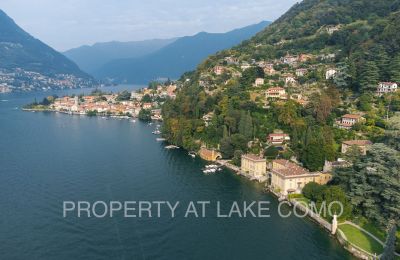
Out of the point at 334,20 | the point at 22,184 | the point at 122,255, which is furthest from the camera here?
the point at 334,20

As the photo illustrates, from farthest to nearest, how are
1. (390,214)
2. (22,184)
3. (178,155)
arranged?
(178,155), (22,184), (390,214)

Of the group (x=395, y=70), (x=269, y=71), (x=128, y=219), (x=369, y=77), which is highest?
(x=269, y=71)

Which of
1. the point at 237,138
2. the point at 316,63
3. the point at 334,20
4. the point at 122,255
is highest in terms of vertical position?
the point at 334,20

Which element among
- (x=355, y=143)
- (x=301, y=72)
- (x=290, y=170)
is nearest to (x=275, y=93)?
(x=301, y=72)

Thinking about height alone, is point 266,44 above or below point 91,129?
above

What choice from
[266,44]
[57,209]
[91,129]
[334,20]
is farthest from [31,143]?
[334,20]

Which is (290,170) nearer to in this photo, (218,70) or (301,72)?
(301,72)

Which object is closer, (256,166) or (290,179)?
(290,179)

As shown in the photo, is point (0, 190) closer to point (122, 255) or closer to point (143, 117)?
point (122, 255)
